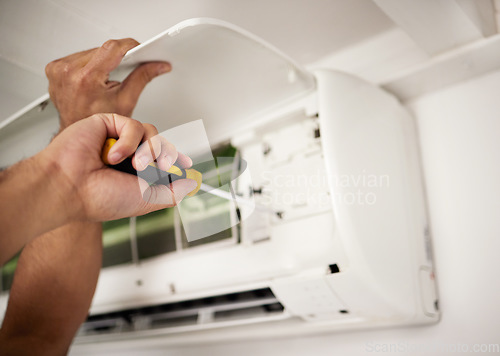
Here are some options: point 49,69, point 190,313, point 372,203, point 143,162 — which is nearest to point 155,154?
point 143,162

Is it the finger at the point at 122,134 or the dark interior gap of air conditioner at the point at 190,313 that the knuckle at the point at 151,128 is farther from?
the dark interior gap of air conditioner at the point at 190,313

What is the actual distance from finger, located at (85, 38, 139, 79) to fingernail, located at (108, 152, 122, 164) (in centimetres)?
19

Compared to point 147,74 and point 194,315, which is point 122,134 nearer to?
point 147,74

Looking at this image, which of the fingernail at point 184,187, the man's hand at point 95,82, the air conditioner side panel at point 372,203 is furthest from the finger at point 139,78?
the air conditioner side panel at point 372,203

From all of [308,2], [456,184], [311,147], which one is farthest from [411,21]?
[456,184]

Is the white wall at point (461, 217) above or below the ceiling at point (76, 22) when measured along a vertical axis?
below

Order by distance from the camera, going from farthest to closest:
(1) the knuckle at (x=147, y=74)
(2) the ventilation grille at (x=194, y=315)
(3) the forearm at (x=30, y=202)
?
(2) the ventilation grille at (x=194, y=315) → (1) the knuckle at (x=147, y=74) → (3) the forearm at (x=30, y=202)

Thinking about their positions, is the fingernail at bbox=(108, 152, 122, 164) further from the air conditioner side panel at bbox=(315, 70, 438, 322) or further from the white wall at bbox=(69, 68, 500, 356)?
the white wall at bbox=(69, 68, 500, 356)

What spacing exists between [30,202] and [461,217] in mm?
1303

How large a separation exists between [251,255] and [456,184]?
2.41ft

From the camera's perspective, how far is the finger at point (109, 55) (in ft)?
2.43

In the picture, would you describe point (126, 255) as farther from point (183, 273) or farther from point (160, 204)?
point (160, 204)

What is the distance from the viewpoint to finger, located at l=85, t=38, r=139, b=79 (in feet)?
2.43

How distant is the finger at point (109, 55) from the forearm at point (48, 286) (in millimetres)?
338
